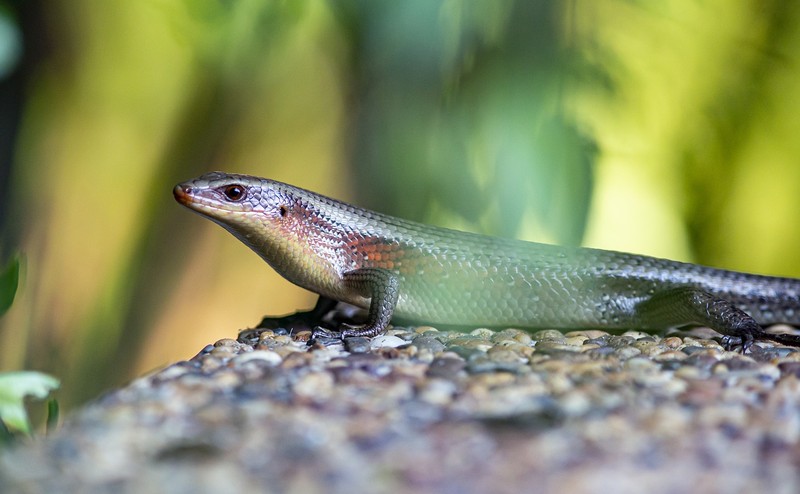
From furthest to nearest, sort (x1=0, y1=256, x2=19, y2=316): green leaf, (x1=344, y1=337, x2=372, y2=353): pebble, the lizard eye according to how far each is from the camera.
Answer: the lizard eye < (x1=344, y1=337, x2=372, y2=353): pebble < (x1=0, y1=256, x2=19, y2=316): green leaf

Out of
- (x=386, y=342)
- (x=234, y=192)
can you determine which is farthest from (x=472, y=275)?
(x=234, y=192)

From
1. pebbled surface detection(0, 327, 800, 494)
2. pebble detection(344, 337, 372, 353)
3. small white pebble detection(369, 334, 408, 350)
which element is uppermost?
pebbled surface detection(0, 327, 800, 494)

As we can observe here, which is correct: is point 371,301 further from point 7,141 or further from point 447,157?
point 7,141

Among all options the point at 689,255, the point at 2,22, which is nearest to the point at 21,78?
the point at 2,22

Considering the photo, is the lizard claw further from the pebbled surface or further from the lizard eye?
the lizard eye

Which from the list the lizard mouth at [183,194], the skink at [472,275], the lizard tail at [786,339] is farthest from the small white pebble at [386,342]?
the lizard tail at [786,339]

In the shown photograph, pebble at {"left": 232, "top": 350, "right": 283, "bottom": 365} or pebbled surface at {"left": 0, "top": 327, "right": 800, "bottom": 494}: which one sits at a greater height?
pebbled surface at {"left": 0, "top": 327, "right": 800, "bottom": 494}

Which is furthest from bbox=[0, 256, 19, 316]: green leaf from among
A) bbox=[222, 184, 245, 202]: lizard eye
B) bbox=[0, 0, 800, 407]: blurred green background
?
bbox=[0, 0, 800, 407]: blurred green background
